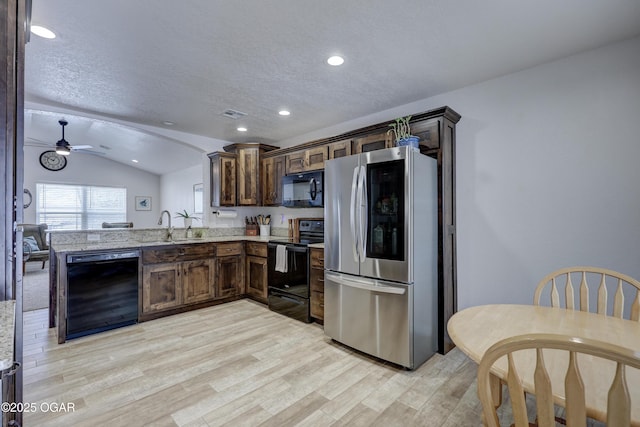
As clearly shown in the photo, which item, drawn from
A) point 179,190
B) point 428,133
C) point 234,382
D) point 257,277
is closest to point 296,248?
point 257,277

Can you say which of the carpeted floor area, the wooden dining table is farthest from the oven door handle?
the carpeted floor area

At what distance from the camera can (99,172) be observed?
871 cm

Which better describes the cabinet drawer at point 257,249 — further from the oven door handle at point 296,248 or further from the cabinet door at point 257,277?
the oven door handle at point 296,248

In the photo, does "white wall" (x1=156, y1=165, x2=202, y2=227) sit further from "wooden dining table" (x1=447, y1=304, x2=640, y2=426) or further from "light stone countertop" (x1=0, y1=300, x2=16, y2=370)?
"wooden dining table" (x1=447, y1=304, x2=640, y2=426)

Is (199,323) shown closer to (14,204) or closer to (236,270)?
(236,270)

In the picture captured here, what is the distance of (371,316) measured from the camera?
→ 2.63 meters

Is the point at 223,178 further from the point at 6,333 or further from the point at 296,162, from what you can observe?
the point at 6,333

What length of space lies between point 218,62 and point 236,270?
292 cm

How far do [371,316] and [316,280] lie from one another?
0.96m

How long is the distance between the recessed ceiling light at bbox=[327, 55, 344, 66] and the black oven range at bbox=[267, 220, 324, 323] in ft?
6.49

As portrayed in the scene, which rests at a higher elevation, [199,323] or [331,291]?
[331,291]

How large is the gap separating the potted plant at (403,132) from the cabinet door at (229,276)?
9.46 ft

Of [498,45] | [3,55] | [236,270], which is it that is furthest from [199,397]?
[498,45]

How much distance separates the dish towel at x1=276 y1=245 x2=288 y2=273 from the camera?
3.75m
